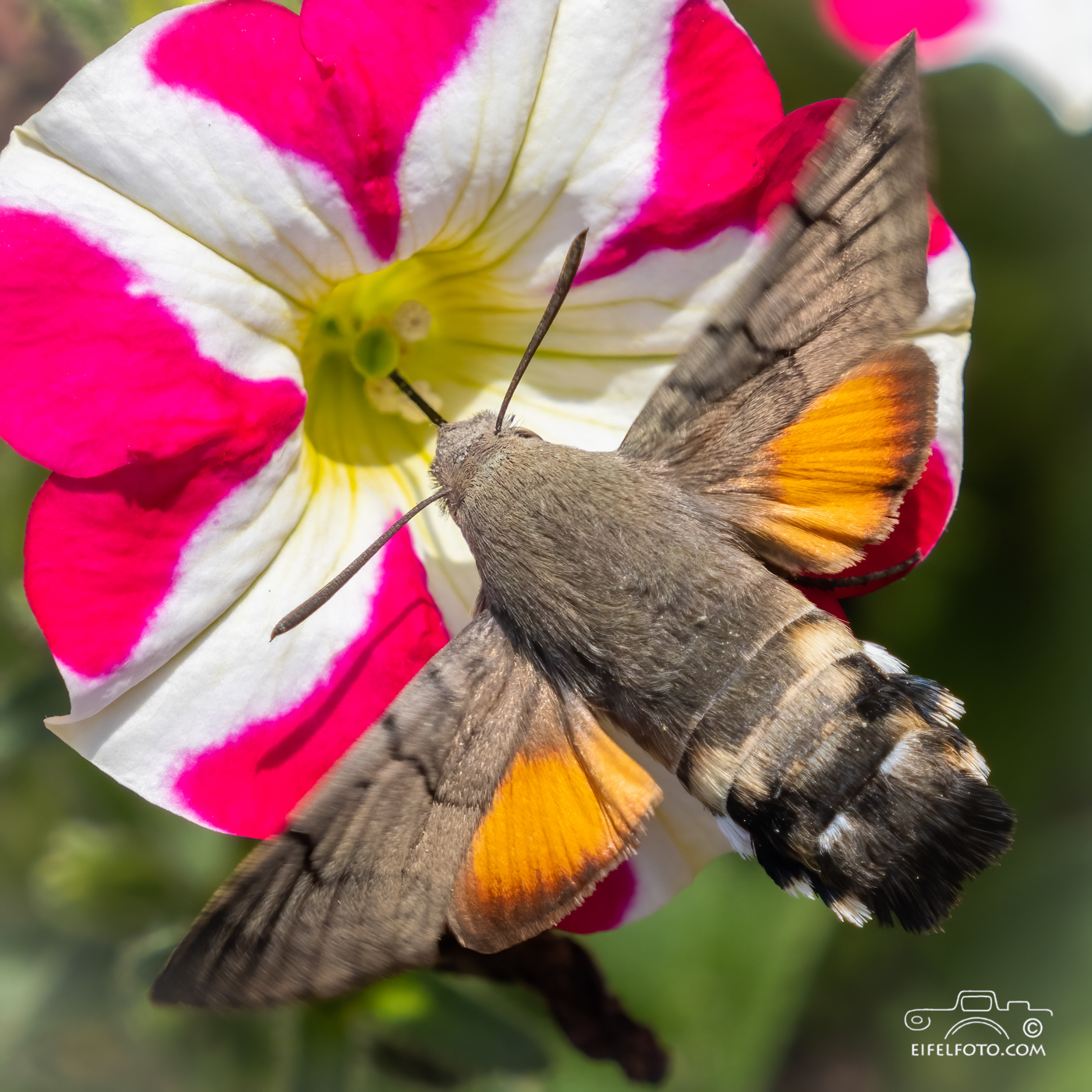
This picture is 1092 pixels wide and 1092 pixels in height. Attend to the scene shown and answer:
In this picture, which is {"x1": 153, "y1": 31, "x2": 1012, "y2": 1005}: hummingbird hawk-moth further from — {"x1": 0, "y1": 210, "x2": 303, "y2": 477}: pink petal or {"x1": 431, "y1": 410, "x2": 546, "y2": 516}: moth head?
{"x1": 0, "y1": 210, "x2": 303, "y2": 477}: pink petal

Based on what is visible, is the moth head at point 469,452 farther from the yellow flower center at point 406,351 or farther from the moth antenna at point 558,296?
the yellow flower center at point 406,351

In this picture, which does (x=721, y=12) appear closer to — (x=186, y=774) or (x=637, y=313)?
(x=637, y=313)

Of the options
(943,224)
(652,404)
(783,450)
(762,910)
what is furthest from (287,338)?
(762,910)

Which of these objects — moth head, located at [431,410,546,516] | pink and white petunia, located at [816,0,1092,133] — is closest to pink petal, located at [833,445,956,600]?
moth head, located at [431,410,546,516]

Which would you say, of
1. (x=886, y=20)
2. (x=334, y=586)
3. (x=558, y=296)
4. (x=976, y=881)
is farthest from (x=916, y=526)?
(x=976, y=881)

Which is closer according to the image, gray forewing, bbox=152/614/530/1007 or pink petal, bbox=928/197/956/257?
gray forewing, bbox=152/614/530/1007

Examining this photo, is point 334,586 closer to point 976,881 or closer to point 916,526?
point 916,526

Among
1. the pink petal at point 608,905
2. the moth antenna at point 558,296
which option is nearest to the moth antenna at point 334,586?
the moth antenna at point 558,296
